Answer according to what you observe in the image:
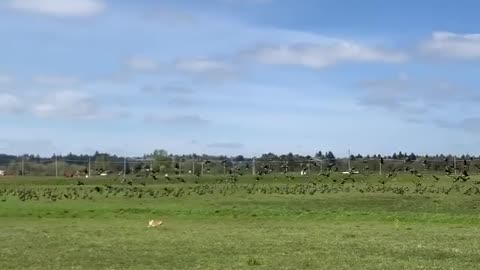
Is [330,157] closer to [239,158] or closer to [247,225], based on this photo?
[239,158]

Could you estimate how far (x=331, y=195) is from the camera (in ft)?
149

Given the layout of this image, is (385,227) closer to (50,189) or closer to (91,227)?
(91,227)

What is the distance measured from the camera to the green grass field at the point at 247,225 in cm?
1888

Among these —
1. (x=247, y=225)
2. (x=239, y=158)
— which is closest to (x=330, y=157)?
(x=239, y=158)

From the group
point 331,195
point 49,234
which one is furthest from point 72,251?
point 331,195

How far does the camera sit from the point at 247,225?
3156cm

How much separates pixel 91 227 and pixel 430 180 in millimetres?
31909

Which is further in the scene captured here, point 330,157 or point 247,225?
point 330,157

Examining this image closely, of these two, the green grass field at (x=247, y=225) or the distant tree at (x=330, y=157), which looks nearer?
the green grass field at (x=247, y=225)

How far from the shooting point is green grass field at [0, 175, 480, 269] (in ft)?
61.9

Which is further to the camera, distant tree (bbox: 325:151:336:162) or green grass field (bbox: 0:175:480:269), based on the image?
distant tree (bbox: 325:151:336:162)

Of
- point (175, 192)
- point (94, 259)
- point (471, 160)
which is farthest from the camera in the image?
point (471, 160)

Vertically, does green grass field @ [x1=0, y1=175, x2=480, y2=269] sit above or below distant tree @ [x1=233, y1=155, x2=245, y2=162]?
below

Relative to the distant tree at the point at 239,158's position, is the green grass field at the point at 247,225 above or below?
below
